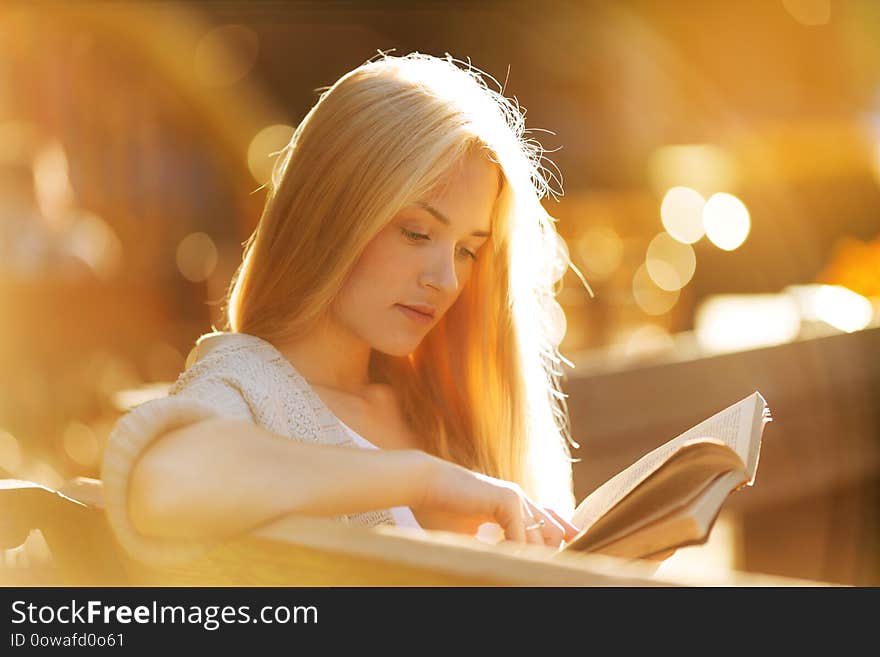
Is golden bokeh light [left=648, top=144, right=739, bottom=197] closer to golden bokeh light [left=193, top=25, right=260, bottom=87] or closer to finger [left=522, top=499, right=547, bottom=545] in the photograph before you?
golden bokeh light [left=193, top=25, right=260, bottom=87]

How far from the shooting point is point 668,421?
106 inches

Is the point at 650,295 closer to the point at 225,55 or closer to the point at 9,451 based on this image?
the point at 225,55

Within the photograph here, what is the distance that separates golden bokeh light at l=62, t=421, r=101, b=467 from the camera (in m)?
3.95

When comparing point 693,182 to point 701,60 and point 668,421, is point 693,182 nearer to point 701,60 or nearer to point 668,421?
point 701,60

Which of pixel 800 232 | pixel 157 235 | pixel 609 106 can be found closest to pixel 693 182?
pixel 609 106

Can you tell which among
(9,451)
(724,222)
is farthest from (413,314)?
(724,222)

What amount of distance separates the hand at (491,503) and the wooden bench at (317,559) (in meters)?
0.06

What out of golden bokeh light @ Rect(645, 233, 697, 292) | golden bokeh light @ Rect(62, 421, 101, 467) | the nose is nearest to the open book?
the nose

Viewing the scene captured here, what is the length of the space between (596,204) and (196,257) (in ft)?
8.23

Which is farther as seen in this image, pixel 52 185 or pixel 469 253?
pixel 52 185

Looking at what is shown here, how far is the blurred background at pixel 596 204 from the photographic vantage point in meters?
3.14

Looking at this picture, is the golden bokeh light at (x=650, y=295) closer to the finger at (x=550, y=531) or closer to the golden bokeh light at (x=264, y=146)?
the golden bokeh light at (x=264, y=146)

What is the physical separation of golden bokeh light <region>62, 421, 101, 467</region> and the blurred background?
2 cm

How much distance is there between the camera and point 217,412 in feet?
3.22
